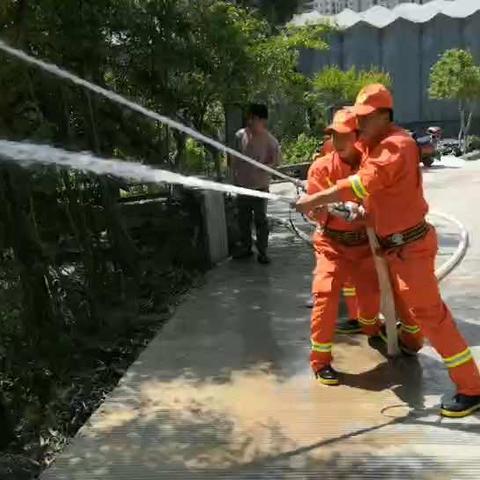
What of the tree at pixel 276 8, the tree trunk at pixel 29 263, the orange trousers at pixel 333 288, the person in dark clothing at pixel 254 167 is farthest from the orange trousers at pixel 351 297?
the tree at pixel 276 8

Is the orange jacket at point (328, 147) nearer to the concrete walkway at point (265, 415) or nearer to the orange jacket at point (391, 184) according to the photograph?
the orange jacket at point (391, 184)

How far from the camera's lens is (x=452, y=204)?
12.7 m

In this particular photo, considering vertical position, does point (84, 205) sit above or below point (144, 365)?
above

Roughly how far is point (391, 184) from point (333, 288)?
2.71 feet

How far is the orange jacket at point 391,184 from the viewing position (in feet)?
12.8

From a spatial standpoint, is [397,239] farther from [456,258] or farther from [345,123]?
[456,258]

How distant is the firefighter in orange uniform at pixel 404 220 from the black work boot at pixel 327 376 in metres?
0.68

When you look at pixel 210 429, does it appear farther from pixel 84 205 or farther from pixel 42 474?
pixel 84 205

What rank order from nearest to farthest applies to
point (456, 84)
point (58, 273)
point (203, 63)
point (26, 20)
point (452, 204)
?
point (26, 20) < point (58, 273) < point (203, 63) < point (452, 204) < point (456, 84)

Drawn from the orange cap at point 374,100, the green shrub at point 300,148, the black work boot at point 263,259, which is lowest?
the green shrub at point 300,148

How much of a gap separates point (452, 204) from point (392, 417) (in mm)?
9246

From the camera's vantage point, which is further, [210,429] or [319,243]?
[319,243]

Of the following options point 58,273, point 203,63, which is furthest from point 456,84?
point 58,273

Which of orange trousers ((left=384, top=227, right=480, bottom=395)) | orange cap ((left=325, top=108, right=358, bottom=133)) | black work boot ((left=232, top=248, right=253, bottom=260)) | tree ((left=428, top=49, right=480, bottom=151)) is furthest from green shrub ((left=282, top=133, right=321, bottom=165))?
orange trousers ((left=384, top=227, right=480, bottom=395))
